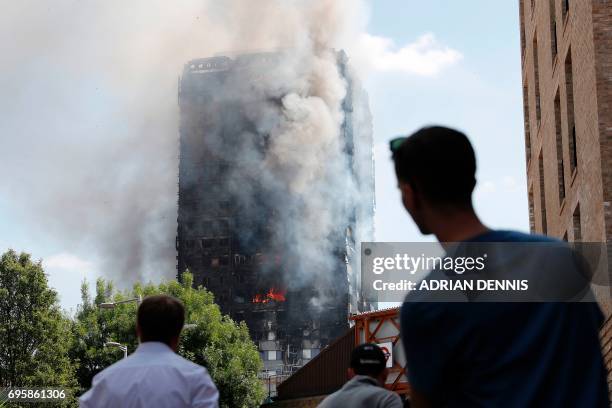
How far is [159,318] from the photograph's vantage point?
190 inches

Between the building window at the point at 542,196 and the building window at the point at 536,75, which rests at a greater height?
the building window at the point at 536,75

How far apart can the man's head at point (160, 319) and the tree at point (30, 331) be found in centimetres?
4980

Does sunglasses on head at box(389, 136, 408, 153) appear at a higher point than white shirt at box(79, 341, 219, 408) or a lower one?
higher

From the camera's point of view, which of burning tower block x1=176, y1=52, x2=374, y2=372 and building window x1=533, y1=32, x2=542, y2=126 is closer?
building window x1=533, y1=32, x2=542, y2=126

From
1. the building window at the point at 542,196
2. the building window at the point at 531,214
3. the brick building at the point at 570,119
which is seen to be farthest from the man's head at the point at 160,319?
the building window at the point at 531,214

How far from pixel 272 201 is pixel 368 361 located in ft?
362

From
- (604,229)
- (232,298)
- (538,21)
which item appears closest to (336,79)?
(232,298)

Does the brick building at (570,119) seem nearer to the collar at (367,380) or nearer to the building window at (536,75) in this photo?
the building window at (536,75)

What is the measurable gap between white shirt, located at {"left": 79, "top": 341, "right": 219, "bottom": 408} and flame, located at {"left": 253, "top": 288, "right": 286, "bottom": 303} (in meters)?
113

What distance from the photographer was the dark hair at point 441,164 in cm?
286

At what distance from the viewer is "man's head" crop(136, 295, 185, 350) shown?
15.9ft

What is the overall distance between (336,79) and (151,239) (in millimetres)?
27165

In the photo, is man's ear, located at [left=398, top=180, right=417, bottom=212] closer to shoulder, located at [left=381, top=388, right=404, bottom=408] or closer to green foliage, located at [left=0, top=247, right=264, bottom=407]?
shoulder, located at [left=381, top=388, right=404, bottom=408]

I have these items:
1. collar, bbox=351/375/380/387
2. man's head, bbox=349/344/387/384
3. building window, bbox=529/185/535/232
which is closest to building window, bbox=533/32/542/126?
building window, bbox=529/185/535/232
